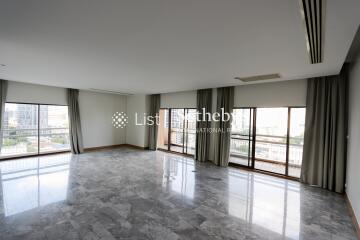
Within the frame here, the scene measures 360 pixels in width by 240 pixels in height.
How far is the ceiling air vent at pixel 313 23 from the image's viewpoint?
5.23ft

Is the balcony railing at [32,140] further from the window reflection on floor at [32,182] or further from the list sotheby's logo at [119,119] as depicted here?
the list sotheby's logo at [119,119]

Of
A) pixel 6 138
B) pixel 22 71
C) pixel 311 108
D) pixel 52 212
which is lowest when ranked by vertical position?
pixel 52 212

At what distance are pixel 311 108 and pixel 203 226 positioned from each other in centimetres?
385

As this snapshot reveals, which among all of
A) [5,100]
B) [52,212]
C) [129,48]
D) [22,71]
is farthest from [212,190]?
[5,100]

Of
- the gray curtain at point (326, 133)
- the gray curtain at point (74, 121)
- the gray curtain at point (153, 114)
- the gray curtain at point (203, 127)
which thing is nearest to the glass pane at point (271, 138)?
the gray curtain at point (326, 133)

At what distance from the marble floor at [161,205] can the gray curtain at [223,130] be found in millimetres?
636

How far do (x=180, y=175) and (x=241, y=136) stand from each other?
7.94 ft

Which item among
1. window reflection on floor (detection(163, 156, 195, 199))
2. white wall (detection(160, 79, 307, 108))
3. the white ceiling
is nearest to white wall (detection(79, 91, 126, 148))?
window reflection on floor (detection(163, 156, 195, 199))

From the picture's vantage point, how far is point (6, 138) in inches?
236

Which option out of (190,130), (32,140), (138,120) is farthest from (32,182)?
(190,130)

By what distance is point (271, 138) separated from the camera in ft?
19.4

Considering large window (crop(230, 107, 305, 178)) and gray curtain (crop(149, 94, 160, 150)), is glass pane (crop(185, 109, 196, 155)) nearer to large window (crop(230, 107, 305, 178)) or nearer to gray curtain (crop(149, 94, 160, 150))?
gray curtain (crop(149, 94, 160, 150))

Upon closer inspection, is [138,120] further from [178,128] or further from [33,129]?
[33,129]

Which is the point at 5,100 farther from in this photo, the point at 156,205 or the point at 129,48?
A: the point at 156,205
